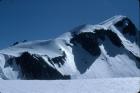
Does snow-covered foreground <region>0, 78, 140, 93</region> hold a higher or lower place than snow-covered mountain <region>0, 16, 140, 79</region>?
higher

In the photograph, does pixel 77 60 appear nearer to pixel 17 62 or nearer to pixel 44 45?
pixel 44 45

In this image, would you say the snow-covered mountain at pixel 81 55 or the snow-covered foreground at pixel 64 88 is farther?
the snow-covered mountain at pixel 81 55

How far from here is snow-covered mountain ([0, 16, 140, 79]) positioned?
85969mm

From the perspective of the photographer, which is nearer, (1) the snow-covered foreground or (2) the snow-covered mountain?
(1) the snow-covered foreground

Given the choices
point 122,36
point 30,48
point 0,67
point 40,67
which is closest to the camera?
point 0,67

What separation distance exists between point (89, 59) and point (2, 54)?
116 feet

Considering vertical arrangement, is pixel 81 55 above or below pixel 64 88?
below

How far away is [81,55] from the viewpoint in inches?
4380

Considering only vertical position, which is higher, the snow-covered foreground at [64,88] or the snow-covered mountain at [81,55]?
the snow-covered foreground at [64,88]

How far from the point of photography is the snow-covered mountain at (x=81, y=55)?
86.0 m

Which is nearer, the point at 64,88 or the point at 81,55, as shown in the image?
the point at 64,88

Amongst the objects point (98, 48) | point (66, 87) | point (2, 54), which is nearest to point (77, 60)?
point (98, 48)

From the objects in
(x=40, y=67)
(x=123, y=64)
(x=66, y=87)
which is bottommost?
(x=123, y=64)

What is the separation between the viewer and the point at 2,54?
81.2 meters
